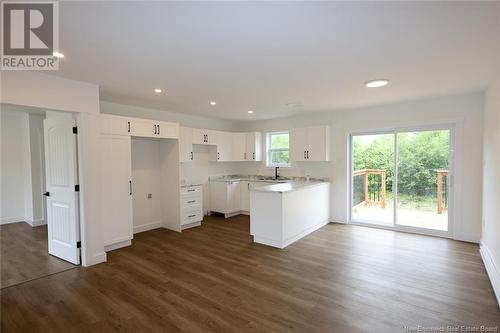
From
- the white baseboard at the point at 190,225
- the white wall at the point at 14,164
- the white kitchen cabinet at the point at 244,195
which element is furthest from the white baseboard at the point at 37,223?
the white kitchen cabinet at the point at 244,195

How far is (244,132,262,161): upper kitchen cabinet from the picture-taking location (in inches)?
259

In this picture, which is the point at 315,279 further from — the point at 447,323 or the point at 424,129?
the point at 424,129

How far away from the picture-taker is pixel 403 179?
4.85m

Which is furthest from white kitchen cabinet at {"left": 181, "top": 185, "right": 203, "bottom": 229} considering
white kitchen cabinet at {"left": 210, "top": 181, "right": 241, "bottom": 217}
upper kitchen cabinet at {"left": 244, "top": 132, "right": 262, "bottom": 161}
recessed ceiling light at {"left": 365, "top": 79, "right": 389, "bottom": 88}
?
recessed ceiling light at {"left": 365, "top": 79, "right": 389, "bottom": 88}

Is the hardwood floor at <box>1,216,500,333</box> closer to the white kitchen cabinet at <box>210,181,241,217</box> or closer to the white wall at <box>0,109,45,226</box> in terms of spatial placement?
the white kitchen cabinet at <box>210,181,241,217</box>

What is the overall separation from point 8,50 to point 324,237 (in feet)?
15.8

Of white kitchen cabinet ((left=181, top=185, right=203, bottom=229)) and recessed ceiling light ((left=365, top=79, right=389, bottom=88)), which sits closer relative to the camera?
recessed ceiling light ((left=365, top=79, right=389, bottom=88))

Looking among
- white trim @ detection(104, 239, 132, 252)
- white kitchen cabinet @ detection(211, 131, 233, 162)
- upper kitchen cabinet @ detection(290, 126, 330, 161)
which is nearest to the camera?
white trim @ detection(104, 239, 132, 252)

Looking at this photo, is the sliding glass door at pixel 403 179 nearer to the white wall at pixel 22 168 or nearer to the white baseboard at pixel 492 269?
the white baseboard at pixel 492 269

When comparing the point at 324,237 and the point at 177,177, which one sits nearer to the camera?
the point at 324,237

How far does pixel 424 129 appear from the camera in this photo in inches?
181

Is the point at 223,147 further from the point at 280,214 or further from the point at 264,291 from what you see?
the point at 264,291

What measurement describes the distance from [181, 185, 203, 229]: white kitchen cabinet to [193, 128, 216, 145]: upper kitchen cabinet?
1.06 metres

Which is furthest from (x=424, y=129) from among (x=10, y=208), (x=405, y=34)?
(x=10, y=208)
